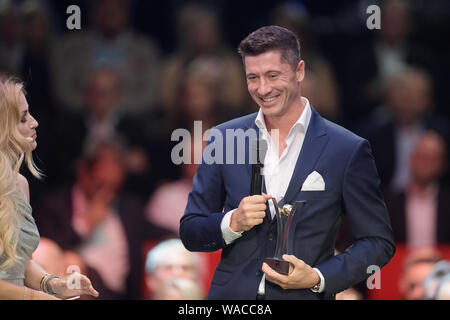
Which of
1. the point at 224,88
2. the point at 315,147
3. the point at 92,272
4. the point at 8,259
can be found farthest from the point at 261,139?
the point at 224,88

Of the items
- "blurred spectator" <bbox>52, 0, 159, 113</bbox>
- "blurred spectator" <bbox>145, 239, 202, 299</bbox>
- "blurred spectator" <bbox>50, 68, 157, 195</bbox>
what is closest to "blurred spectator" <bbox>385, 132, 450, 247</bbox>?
"blurred spectator" <bbox>145, 239, 202, 299</bbox>

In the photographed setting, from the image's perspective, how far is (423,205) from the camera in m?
5.58

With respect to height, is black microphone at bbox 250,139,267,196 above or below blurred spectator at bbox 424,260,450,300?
above

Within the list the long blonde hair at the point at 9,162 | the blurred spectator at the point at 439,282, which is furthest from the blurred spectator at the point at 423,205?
the long blonde hair at the point at 9,162

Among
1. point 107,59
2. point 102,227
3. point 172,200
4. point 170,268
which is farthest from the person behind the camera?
point 107,59

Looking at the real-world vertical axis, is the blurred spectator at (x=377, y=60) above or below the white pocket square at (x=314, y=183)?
above

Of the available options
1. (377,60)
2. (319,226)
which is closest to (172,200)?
(377,60)

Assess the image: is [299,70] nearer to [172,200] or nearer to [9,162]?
[9,162]

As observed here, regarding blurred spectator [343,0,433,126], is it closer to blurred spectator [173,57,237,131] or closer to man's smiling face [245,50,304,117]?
blurred spectator [173,57,237,131]

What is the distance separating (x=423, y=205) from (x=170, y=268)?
1.83 meters

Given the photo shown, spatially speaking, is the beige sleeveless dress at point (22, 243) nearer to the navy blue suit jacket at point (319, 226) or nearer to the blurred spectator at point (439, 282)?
the navy blue suit jacket at point (319, 226)

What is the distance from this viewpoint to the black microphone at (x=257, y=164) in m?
2.71

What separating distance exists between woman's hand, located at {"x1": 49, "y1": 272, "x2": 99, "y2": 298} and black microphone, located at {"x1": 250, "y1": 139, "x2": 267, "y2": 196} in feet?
2.07

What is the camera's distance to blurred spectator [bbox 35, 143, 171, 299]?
16.8 feet
